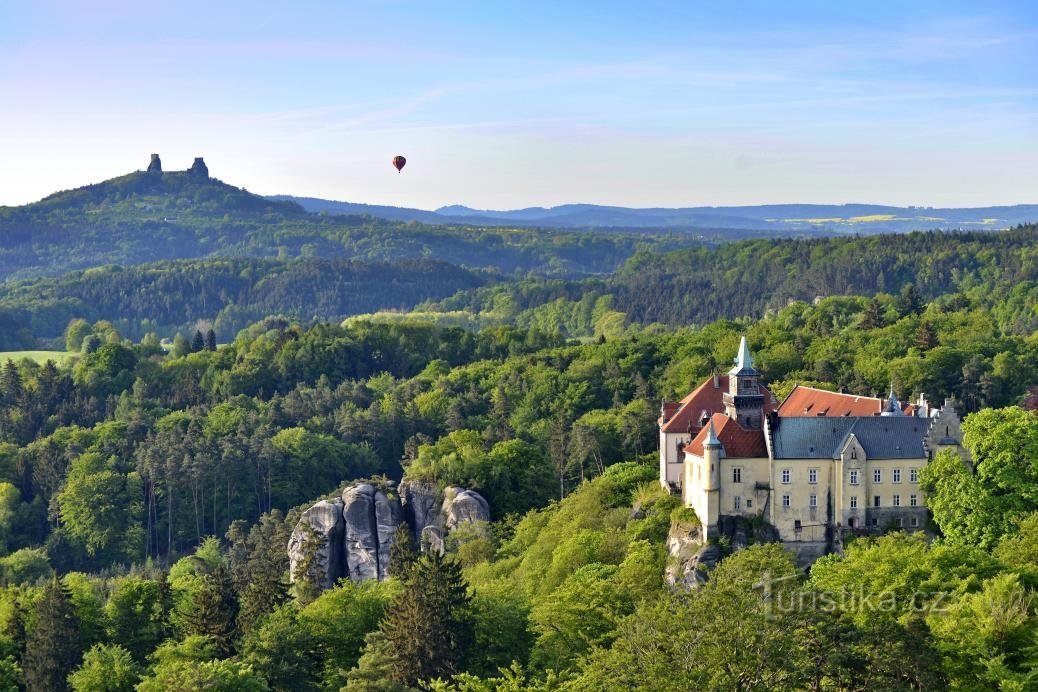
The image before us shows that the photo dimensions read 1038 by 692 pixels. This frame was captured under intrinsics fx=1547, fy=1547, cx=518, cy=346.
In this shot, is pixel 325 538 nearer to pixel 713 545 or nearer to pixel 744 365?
pixel 713 545

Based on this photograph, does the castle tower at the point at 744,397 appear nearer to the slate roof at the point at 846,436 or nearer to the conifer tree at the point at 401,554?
the slate roof at the point at 846,436

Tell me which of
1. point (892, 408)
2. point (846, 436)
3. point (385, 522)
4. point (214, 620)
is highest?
point (892, 408)

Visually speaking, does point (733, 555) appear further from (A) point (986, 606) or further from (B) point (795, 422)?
(A) point (986, 606)

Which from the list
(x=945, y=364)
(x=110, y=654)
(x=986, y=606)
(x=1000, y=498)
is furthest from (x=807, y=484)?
(x=945, y=364)

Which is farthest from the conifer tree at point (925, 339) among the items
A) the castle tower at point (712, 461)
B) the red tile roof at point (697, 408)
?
the castle tower at point (712, 461)

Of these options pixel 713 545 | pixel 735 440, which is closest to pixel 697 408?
pixel 735 440
